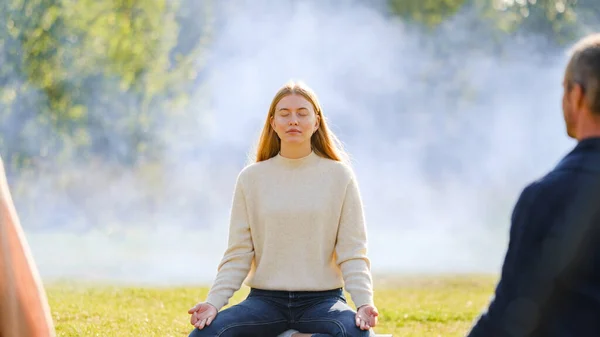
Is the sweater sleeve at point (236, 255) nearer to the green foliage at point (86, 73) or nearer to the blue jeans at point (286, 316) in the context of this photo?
the blue jeans at point (286, 316)

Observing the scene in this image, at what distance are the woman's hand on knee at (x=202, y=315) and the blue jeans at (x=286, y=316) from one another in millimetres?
20

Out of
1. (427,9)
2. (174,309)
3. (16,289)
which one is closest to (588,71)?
(16,289)

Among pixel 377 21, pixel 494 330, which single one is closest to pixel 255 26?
pixel 377 21

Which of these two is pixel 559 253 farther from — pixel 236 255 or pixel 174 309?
pixel 174 309

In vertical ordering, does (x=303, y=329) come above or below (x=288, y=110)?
below

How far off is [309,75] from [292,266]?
1534 cm

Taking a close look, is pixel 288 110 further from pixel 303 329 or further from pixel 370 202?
pixel 370 202

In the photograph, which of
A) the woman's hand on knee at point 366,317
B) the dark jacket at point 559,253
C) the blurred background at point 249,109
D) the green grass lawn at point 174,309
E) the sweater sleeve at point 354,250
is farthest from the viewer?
the blurred background at point 249,109

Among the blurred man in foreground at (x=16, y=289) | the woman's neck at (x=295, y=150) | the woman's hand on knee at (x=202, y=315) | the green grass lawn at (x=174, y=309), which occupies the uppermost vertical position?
the woman's neck at (x=295, y=150)

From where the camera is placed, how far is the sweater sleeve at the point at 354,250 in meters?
3.31

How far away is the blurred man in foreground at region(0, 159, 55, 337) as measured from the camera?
2.54ft

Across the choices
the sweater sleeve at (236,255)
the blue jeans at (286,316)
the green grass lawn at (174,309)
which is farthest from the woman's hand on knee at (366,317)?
the green grass lawn at (174,309)

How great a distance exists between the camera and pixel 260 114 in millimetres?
18469

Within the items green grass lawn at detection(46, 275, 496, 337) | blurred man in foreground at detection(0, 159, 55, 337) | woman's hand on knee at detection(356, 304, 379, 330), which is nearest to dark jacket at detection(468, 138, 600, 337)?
woman's hand on knee at detection(356, 304, 379, 330)
